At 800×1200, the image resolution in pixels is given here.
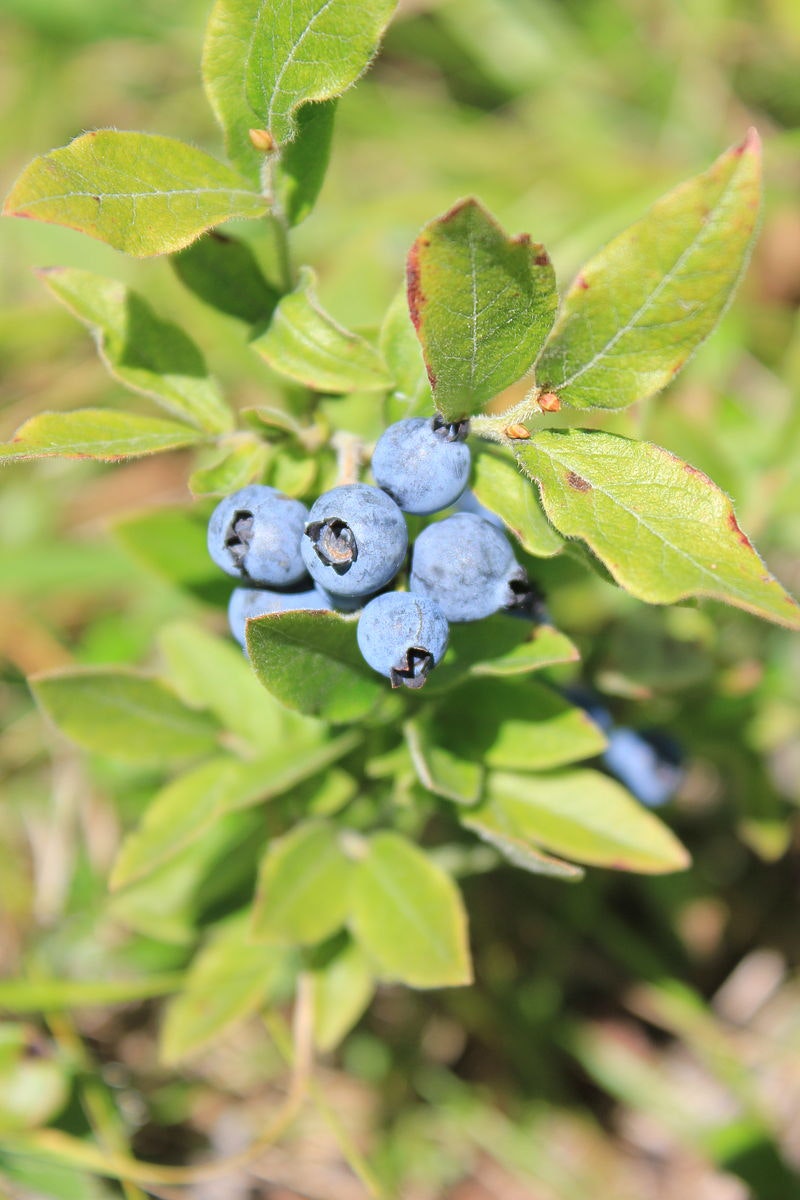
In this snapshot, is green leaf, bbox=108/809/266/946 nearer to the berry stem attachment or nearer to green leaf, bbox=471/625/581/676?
green leaf, bbox=471/625/581/676

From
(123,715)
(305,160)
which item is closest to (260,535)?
(305,160)

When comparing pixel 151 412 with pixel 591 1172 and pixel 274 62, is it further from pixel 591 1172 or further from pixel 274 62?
pixel 591 1172

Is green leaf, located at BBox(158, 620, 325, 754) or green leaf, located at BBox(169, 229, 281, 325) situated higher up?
green leaf, located at BBox(169, 229, 281, 325)

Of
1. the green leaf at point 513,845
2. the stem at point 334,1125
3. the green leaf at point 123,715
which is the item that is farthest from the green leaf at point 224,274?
the stem at point 334,1125

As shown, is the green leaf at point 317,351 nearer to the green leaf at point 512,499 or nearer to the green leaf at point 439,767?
the green leaf at point 512,499

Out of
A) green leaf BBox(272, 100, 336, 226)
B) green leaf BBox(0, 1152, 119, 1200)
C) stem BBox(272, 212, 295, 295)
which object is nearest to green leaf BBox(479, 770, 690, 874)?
stem BBox(272, 212, 295, 295)

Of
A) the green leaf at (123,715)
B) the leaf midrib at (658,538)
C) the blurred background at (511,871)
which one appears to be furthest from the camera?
the blurred background at (511,871)
